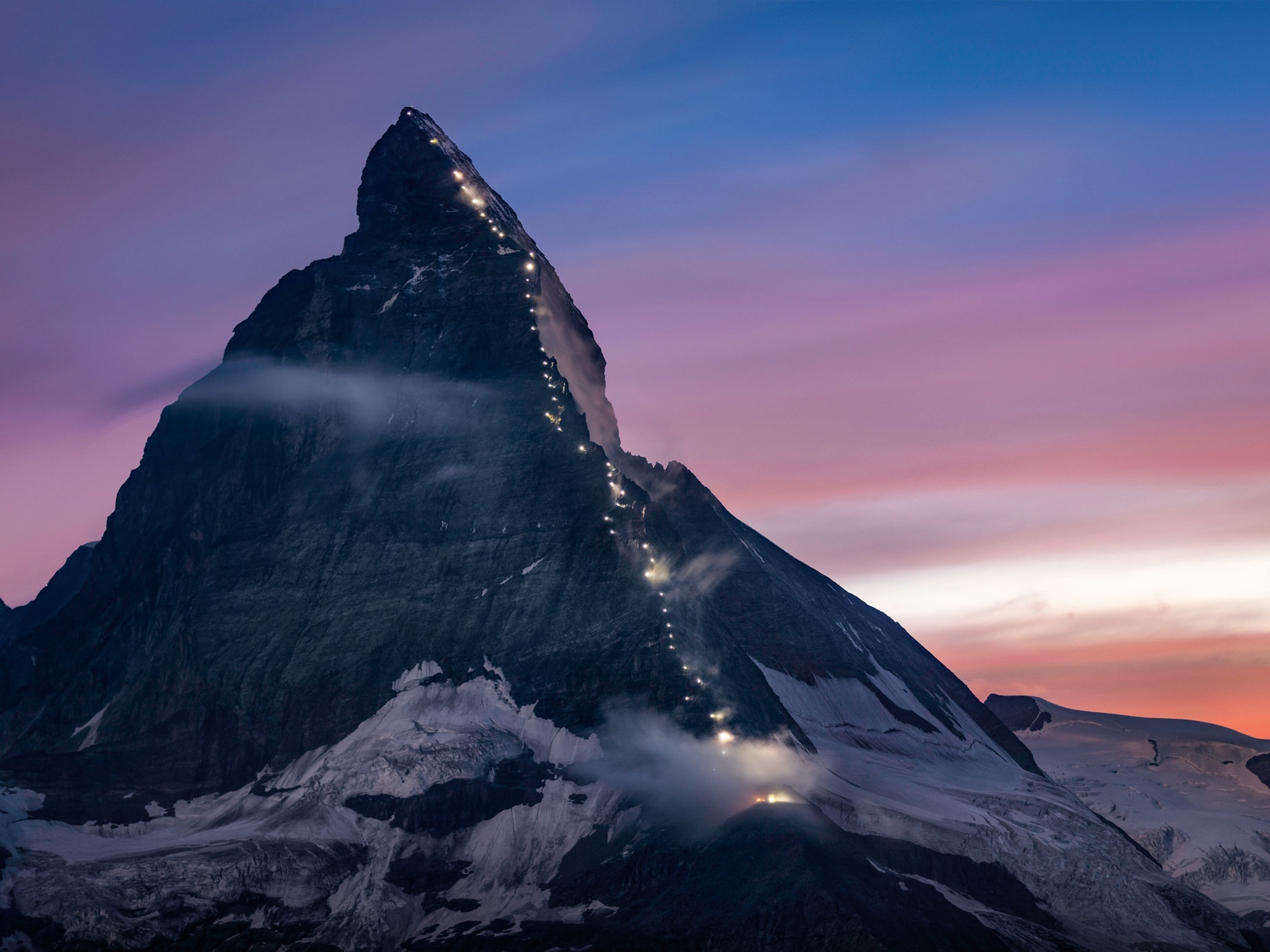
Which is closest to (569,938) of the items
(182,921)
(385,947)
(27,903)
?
(385,947)

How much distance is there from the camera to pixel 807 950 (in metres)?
182

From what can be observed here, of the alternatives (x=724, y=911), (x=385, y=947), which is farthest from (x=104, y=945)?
(x=724, y=911)

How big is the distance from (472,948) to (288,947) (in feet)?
81.9

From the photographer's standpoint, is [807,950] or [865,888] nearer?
[807,950]

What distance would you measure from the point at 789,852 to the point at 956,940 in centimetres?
2442

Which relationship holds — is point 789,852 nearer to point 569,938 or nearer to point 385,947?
point 569,938

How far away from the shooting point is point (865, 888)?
19862 centimetres

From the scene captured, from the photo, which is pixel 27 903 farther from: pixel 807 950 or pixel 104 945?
pixel 807 950

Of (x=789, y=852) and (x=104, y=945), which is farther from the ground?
(x=789, y=852)

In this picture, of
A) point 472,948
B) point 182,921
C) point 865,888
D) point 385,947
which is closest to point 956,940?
point 865,888

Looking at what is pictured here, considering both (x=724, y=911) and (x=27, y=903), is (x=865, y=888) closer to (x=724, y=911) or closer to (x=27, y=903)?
(x=724, y=911)

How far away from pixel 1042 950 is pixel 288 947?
10240 centimetres

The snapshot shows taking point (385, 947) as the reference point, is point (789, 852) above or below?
above

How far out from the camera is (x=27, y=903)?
651ft
